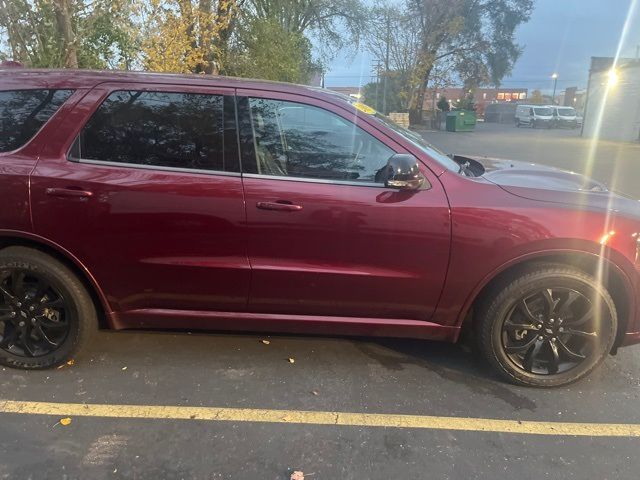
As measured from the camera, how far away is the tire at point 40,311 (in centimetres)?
308

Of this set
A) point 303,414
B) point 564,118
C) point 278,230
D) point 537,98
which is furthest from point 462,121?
point 537,98

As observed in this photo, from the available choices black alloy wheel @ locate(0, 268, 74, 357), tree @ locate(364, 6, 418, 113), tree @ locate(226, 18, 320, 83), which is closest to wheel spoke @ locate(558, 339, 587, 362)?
black alloy wheel @ locate(0, 268, 74, 357)

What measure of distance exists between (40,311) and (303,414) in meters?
1.72

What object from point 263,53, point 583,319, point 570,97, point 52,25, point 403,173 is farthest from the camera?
point 570,97

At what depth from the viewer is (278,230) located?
2.96 m

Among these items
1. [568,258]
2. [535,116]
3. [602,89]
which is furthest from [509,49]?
[568,258]

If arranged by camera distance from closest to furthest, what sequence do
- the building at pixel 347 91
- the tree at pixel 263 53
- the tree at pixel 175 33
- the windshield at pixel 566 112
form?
the building at pixel 347 91 → the tree at pixel 175 33 → the tree at pixel 263 53 → the windshield at pixel 566 112

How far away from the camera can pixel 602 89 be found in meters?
29.1

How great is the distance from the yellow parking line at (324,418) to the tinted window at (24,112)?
1.52 metres

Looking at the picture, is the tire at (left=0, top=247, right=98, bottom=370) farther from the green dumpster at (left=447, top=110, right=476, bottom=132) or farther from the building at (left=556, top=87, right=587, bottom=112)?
the building at (left=556, top=87, right=587, bottom=112)

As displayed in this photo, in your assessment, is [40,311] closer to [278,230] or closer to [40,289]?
[40,289]

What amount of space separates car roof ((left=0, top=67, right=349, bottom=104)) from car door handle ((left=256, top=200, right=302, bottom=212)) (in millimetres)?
677

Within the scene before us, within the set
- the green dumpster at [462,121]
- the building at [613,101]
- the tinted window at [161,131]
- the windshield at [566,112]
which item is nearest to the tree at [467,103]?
the windshield at [566,112]

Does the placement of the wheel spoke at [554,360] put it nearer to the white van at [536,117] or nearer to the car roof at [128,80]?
the car roof at [128,80]
